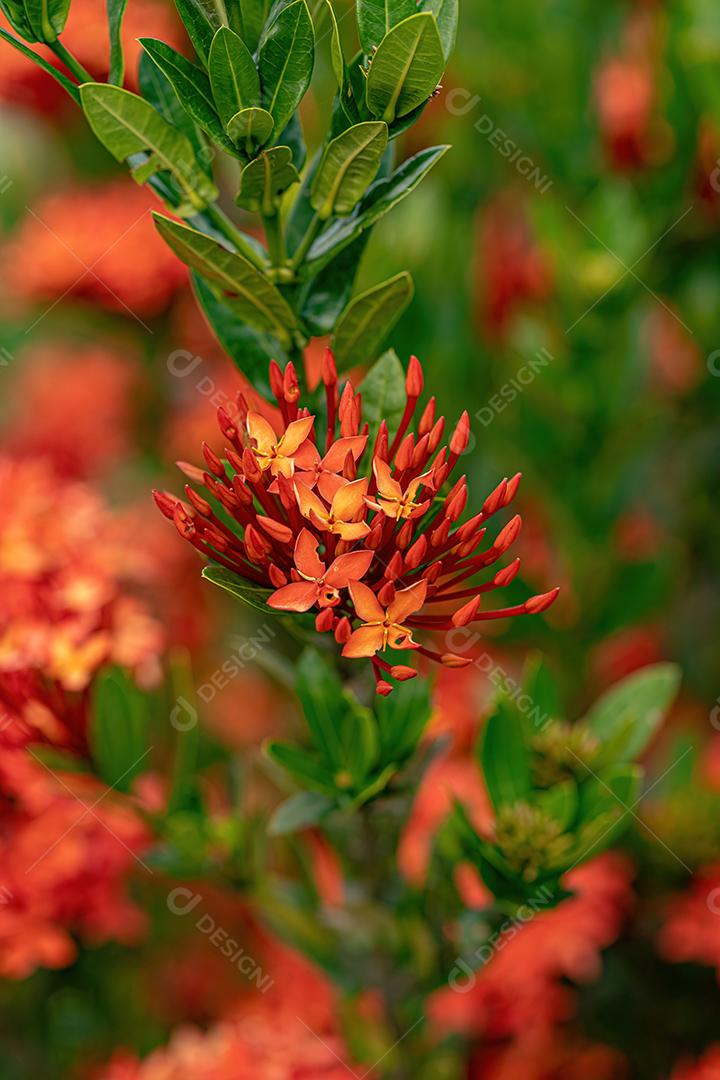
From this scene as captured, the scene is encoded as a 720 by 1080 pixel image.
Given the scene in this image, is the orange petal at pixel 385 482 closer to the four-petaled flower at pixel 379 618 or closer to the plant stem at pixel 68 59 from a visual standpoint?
the four-petaled flower at pixel 379 618

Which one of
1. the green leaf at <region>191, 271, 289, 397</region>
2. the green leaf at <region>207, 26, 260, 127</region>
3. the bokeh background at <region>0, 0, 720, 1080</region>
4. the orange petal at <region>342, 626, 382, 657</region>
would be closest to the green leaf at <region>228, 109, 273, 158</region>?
the green leaf at <region>207, 26, 260, 127</region>

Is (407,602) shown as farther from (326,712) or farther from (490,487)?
(490,487)

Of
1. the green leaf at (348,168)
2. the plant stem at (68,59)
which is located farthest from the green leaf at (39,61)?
the green leaf at (348,168)

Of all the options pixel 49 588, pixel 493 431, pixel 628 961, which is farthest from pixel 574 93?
pixel 628 961

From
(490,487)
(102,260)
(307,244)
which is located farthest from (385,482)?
(102,260)

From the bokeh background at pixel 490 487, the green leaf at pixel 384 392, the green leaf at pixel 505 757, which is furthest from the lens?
the bokeh background at pixel 490 487

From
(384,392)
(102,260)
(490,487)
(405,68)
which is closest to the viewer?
(405,68)
